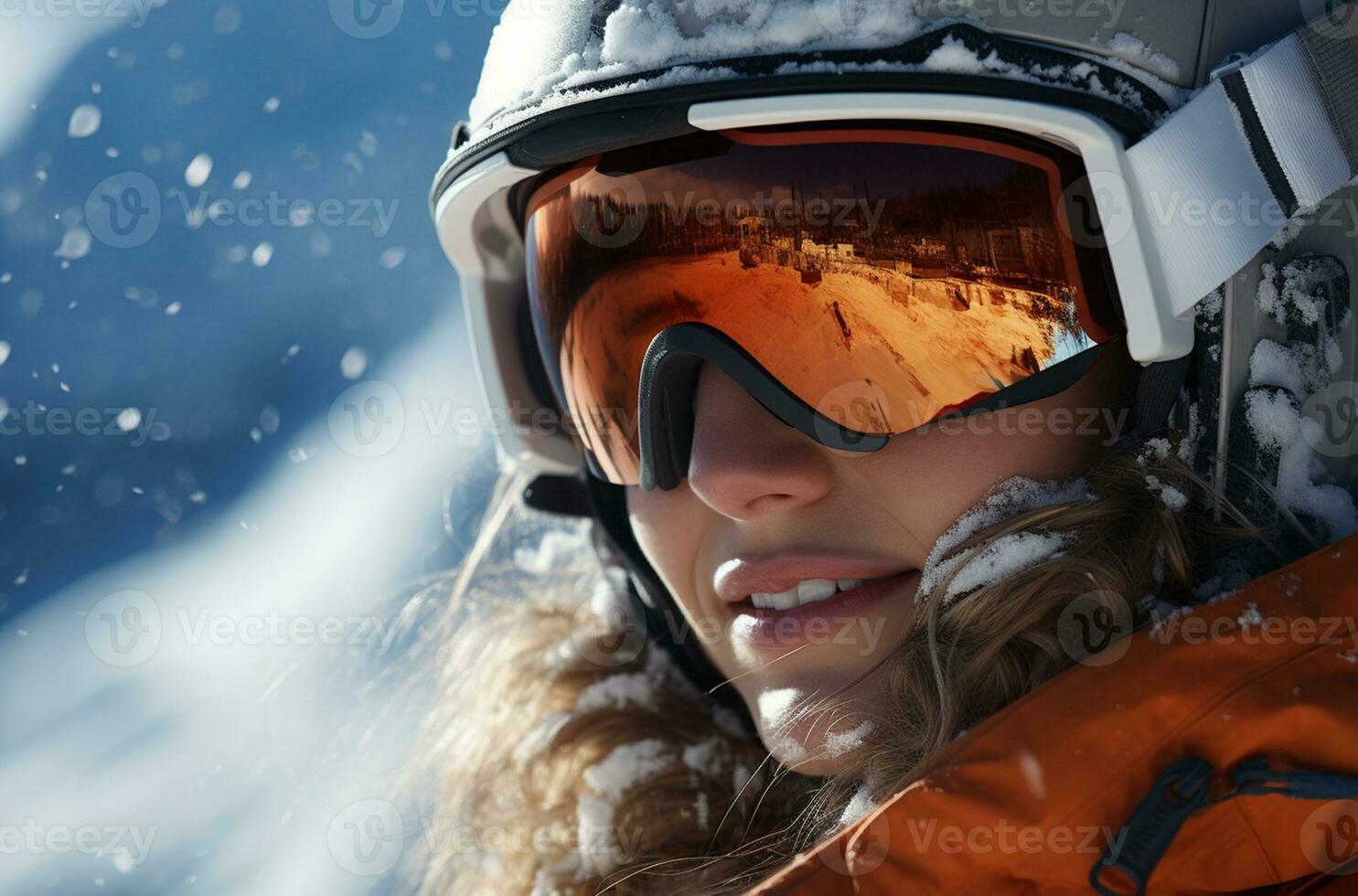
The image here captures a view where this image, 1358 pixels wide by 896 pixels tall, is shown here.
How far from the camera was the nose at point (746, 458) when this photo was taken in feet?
4.78

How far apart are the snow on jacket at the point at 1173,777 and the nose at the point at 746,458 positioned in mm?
422

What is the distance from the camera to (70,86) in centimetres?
242

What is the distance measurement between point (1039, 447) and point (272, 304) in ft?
6.27

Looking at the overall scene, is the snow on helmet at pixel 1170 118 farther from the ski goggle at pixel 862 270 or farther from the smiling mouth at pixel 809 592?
the smiling mouth at pixel 809 592

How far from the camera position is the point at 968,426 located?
1380 mm

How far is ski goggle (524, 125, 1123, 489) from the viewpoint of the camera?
1.33 metres

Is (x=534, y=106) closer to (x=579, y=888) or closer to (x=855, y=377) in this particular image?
(x=855, y=377)

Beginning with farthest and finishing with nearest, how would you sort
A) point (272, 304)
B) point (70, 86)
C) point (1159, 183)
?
point (272, 304) → point (70, 86) → point (1159, 183)

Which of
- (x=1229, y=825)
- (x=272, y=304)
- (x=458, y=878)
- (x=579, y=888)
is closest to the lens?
(x=1229, y=825)

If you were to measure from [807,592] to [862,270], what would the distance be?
0.46 meters

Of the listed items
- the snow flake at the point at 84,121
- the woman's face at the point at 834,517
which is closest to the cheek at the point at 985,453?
the woman's face at the point at 834,517

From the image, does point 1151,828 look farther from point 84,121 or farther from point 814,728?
point 84,121

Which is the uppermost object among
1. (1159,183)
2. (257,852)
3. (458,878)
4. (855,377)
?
(1159,183)

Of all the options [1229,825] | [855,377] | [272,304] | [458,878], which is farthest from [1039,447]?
[272,304]
